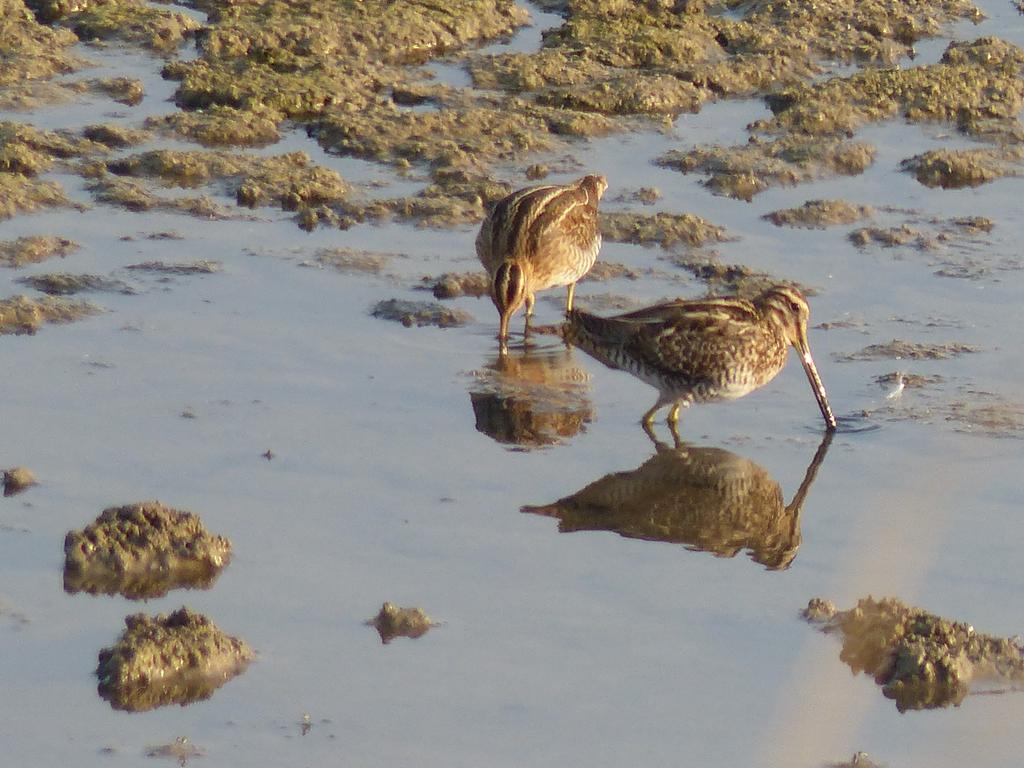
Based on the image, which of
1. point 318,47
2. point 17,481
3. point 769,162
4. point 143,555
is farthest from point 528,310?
point 318,47

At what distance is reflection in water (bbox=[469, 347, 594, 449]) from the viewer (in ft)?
28.8

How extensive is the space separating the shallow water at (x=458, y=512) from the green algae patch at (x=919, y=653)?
2.9 inches

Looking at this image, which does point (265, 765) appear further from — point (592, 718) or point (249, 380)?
point (249, 380)

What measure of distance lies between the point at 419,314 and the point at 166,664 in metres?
4.01

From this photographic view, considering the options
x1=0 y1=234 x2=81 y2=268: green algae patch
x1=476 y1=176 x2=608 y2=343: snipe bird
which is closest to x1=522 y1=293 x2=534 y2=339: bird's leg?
x1=476 y1=176 x2=608 y2=343: snipe bird

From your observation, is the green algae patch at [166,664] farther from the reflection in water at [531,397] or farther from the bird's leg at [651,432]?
the bird's leg at [651,432]

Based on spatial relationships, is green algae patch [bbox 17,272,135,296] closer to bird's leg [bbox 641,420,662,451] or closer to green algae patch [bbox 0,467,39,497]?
green algae patch [bbox 0,467,39,497]

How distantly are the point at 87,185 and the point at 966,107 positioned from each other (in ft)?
19.9

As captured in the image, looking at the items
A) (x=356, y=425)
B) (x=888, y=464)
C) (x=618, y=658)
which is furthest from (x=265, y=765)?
(x=888, y=464)

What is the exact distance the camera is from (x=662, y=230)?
11.2 m

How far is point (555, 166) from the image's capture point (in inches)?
484

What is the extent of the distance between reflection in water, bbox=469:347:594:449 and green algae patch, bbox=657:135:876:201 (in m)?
2.63

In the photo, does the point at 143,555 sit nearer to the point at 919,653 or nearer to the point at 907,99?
the point at 919,653

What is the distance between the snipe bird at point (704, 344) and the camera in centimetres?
871
